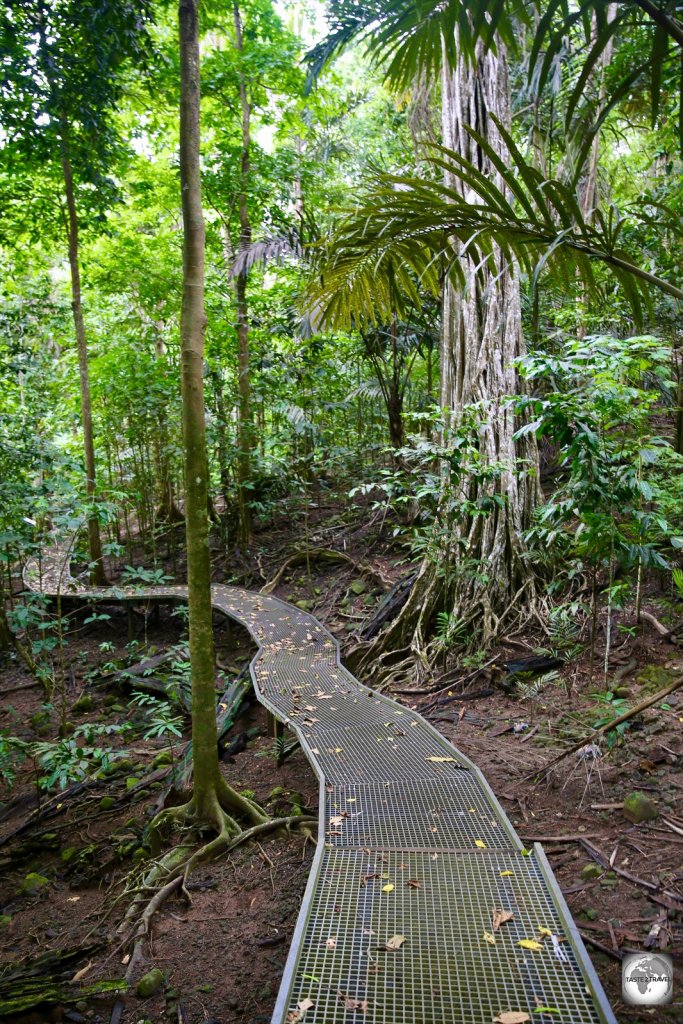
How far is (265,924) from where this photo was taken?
277 cm

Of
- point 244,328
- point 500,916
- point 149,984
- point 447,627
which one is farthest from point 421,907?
point 244,328

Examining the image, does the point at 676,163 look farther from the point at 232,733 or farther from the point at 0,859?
the point at 0,859

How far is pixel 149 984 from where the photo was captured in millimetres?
2393

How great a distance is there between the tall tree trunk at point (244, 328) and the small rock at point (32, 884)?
535 centimetres

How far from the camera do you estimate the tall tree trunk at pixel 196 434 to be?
3.23 metres

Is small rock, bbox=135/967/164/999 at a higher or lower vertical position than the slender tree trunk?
lower

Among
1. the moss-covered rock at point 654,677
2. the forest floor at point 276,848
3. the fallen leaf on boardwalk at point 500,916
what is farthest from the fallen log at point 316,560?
the fallen leaf on boardwalk at point 500,916

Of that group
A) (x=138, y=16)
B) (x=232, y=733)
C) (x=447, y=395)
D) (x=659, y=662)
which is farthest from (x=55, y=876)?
(x=138, y=16)

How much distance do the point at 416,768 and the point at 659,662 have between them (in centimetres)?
179

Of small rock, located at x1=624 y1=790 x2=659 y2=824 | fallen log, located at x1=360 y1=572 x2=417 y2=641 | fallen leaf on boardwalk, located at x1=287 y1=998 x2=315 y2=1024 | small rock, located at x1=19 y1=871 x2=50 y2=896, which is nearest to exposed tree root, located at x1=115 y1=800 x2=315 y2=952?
small rock, located at x1=19 y1=871 x2=50 y2=896

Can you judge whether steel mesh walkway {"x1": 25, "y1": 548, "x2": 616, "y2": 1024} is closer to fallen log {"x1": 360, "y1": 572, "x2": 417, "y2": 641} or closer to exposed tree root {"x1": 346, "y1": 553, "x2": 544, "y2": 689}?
exposed tree root {"x1": 346, "y1": 553, "x2": 544, "y2": 689}

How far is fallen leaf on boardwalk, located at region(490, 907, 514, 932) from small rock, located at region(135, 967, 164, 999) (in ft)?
4.32

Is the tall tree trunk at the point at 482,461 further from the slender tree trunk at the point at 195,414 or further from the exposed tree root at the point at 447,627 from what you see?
the slender tree trunk at the point at 195,414

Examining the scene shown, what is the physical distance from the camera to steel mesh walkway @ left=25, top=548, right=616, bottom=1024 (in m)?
1.81
